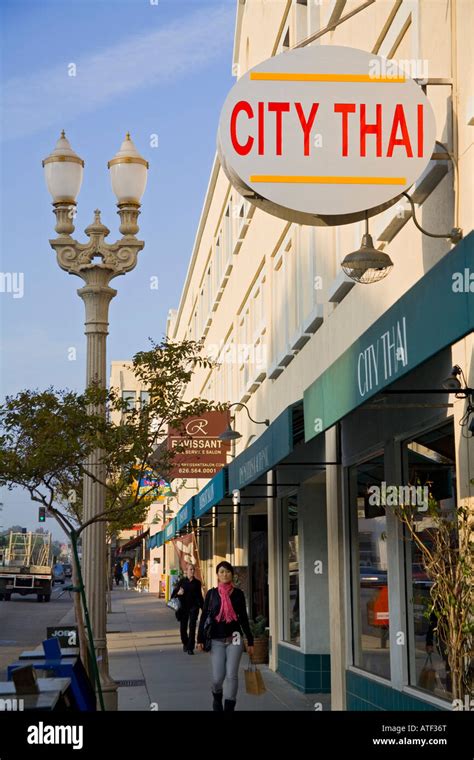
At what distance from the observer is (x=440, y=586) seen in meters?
6.71

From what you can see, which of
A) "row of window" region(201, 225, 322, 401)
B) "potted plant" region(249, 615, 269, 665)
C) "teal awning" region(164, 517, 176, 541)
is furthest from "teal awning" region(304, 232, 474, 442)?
"teal awning" region(164, 517, 176, 541)

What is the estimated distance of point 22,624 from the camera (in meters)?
30.6

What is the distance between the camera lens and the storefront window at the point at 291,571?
1519 centimetres

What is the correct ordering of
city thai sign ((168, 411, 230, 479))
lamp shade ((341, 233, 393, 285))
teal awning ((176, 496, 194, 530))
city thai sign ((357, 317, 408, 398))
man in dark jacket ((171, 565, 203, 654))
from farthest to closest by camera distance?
1. teal awning ((176, 496, 194, 530))
2. man in dark jacket ((171, 565, 203, 654))
3. city thai sign ((168, 411, 230, 479))
4. lamp shade ((341, 233, 393, 285))
5. city thai sign ((357, 317, 408, 398))

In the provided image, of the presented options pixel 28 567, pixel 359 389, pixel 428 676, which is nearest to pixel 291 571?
pixel 428 676

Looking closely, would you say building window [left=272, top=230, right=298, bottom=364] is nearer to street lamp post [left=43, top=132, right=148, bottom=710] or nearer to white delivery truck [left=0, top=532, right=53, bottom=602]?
street lamp post [left=43, top=132, right=148, bottom=710]

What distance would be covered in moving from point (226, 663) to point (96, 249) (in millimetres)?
4415

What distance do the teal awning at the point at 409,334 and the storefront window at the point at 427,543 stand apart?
919 millimetres

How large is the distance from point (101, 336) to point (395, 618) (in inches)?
172

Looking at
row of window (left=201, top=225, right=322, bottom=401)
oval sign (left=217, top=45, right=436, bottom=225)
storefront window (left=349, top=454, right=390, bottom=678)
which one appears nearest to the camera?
oval sign (left=217, top=45, right=436, bottom=225)

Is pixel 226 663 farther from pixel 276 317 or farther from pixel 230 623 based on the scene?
pixel 276 317

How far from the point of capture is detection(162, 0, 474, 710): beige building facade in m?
7.06

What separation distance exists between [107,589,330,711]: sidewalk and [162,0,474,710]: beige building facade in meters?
0.59

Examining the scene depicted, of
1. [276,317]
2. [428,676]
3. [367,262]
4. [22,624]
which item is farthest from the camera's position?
[22,624]
